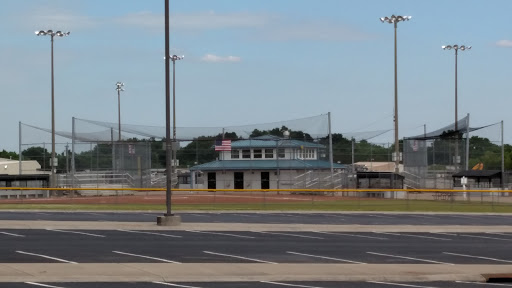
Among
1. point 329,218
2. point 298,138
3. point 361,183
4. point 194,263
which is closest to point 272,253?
point 194,263

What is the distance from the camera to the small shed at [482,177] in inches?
2532

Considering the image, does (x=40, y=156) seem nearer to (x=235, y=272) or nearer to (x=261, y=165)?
(x=261, y=165)

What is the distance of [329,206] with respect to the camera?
49.1m

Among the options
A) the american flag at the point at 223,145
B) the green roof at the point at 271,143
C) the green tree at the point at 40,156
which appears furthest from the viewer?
the green tree at the point at 40,156

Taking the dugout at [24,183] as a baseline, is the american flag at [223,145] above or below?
above

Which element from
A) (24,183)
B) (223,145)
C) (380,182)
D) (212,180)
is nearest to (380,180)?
(380,182)

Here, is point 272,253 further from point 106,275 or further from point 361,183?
point 361,183

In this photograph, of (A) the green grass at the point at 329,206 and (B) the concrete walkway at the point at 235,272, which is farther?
(A) the green grass at the point at 329,206

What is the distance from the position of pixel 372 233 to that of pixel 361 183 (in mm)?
33098

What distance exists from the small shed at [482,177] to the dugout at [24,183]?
30593mm

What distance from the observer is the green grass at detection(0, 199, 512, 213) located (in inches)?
1756

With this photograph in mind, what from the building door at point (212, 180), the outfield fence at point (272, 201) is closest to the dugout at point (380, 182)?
the outfield fence at point (272, 201)

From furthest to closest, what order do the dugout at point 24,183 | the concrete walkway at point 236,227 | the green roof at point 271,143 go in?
the green roof at point 271,143
the dugout at point 24,183
the concrete walkway at point 236,227

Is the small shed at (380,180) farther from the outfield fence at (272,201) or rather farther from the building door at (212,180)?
the building door at (212,180)
